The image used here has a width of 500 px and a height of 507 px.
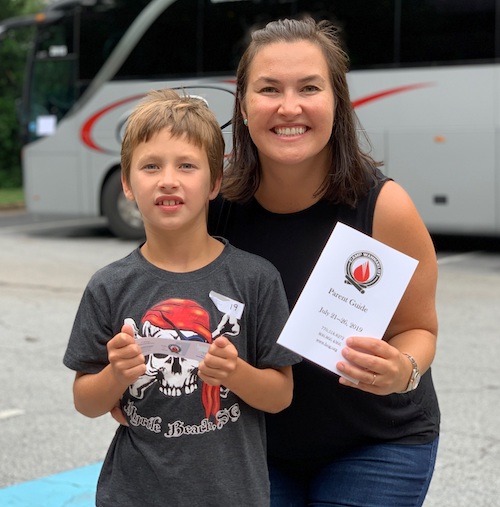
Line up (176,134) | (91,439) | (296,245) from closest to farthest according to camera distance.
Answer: (176,134), (296,245), (91,439)

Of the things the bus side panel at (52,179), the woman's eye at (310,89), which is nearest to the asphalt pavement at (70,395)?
the woman's eye at (310,89)

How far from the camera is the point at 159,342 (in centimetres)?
200

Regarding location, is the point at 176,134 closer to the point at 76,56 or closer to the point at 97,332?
the point at 97,332

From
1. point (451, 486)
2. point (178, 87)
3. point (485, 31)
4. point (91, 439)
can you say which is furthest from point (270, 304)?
point (485, 31)

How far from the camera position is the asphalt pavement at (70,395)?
445 cm

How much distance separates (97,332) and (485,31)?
10.1m

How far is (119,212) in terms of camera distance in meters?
14.0

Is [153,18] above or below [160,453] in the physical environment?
above

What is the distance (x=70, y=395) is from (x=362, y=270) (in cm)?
406

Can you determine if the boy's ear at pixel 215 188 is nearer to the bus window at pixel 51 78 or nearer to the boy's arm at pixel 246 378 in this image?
the boy's arm at pixel 246 378

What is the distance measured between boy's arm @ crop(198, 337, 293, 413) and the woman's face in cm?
52

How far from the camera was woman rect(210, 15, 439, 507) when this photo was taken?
2.29 meters

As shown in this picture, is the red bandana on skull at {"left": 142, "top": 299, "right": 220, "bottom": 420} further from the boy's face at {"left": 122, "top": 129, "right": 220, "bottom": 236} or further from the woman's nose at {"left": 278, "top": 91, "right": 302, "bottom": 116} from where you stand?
the woman's nose at {"left": 278, "top": 91, "right": 302, "bottom": 116}

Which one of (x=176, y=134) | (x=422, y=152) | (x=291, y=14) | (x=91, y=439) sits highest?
(x=291, y=14)
